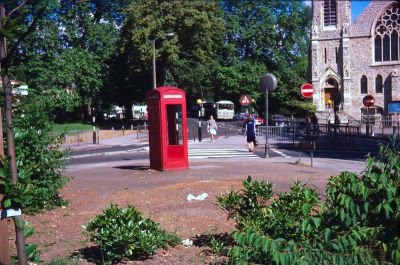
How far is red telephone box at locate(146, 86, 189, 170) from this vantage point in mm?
15688

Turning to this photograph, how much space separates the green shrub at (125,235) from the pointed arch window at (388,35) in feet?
208

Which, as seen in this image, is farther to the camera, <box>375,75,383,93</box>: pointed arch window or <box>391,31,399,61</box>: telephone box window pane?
<box>375,75,383,93</box>: pointed arch window

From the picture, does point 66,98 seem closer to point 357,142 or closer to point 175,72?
point 175,72

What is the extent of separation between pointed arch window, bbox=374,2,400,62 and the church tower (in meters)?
3.77

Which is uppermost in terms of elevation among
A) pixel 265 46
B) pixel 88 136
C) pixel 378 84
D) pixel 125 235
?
→ pixel 265 46

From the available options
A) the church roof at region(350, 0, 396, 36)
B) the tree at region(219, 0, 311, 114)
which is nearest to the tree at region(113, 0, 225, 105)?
the tree at region(219, 0, 311, 114)

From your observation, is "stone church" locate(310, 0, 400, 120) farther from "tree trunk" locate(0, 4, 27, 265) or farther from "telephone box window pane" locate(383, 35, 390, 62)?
"tree trunk" locate(0, 4, 27, 265)

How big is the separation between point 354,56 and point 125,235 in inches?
2527

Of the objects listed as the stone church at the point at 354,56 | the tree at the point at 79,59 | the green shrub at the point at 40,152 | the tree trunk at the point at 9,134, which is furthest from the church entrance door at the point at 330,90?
the tree trunk at the point at 9,134

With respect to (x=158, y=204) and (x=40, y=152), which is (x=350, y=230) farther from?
(x=40, y=152)

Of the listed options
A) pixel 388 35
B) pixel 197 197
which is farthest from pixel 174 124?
pixel 388 35

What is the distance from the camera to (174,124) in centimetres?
1622

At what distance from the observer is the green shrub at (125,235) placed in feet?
19.1

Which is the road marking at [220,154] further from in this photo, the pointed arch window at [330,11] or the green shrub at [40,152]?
the pointed arch window at [330,11]
